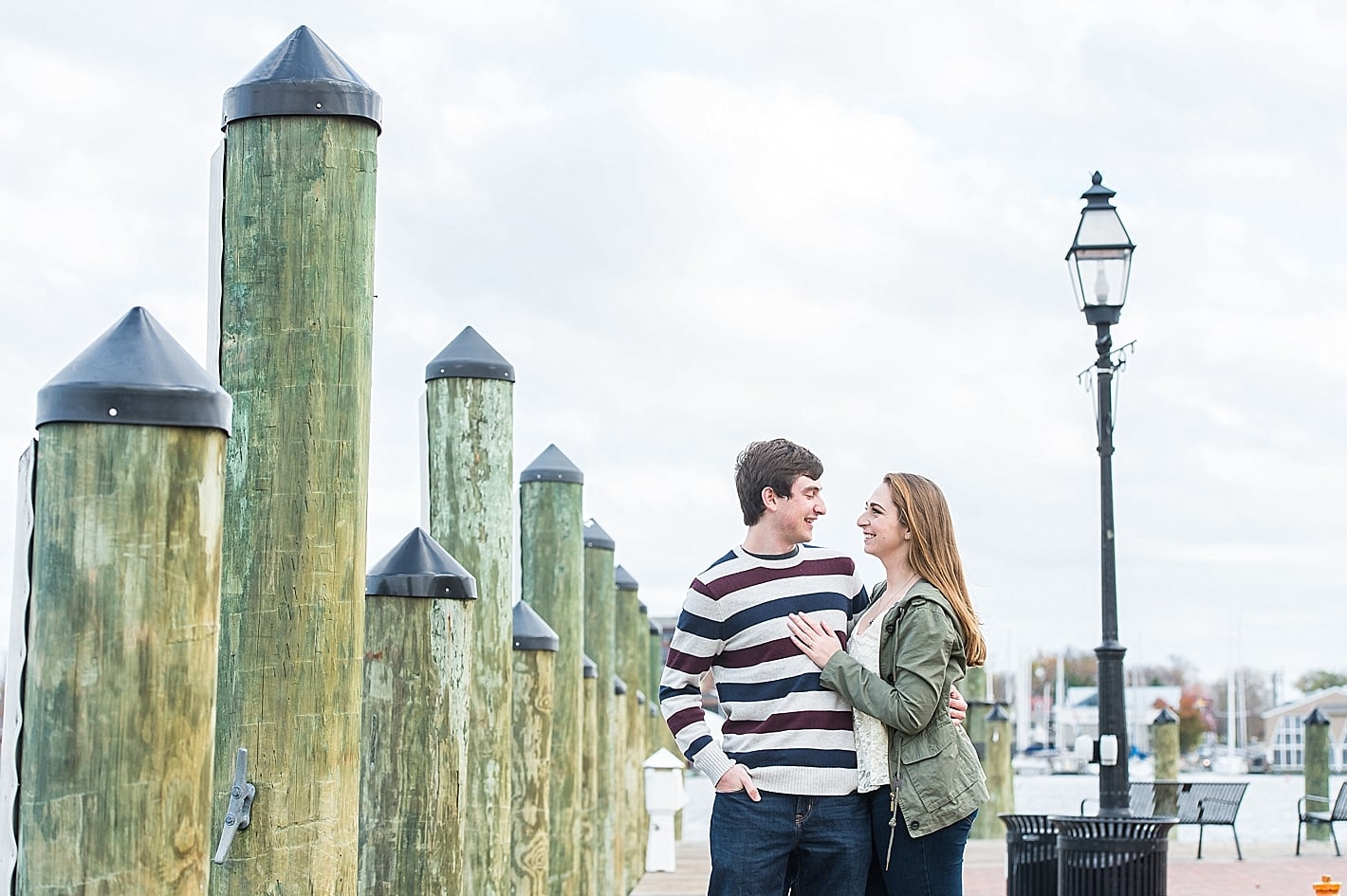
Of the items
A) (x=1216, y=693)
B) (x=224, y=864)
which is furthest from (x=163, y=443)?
(x=1216, y=693)

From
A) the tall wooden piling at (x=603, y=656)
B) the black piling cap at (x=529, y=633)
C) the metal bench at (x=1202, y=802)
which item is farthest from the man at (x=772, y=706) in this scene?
the metal bench at (x=1202, y=802)

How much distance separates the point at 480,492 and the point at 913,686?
10.4ft

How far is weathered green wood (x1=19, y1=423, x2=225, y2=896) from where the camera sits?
3090mm

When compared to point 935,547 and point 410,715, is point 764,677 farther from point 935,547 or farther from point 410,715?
point 410,715

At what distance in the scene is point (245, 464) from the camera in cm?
442

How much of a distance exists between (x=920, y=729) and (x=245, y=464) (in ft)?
6.42

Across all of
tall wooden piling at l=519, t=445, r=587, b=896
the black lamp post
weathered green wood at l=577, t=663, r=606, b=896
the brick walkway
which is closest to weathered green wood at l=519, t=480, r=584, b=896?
tall wooden piling at l=519, t=445, r=587, b=896

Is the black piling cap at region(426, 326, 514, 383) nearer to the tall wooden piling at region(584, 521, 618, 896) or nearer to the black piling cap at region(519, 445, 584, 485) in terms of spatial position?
the black piling cap at region(519, 445, 584, 485)

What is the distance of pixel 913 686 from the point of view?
4703 millimetres

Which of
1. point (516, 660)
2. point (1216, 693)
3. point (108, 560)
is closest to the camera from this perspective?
point (108, 560)

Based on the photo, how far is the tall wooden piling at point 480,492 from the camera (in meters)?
7.40

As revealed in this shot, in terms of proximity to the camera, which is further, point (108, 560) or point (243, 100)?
point (243, 100)

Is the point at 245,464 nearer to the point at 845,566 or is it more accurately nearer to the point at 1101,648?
the point at 845,566

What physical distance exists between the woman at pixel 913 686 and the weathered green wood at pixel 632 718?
9.39m
